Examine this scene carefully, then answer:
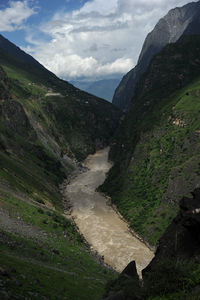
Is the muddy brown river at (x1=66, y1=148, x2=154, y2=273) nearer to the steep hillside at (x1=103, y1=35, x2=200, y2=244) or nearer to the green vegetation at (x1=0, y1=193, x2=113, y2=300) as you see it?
the steep hillside at (x1=103, y1=35, x2=200, y2=244)

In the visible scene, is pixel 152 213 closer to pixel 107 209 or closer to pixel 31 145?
pixel 107 209

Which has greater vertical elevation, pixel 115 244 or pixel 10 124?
pixel 10 124

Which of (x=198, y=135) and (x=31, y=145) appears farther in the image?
(x=31, y=145)

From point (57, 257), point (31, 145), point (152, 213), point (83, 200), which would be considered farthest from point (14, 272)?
point (31, 145)

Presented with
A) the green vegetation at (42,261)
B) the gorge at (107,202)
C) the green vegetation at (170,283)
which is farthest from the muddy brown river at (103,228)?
the green vegetation at (170,283)

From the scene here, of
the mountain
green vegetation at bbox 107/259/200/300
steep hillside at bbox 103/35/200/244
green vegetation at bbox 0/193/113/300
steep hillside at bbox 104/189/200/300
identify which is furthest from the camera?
steep hillside at bbox 103/35/200/244

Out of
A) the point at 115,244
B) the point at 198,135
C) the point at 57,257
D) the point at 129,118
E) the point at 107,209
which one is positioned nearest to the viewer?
the point at 57,257

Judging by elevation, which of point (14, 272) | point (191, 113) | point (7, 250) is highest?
point (191, 113)

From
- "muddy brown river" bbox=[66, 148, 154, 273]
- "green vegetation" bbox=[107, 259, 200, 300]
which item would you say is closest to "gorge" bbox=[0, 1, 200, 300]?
"green vegetation" bbox=[107, 259, 200, 300]
